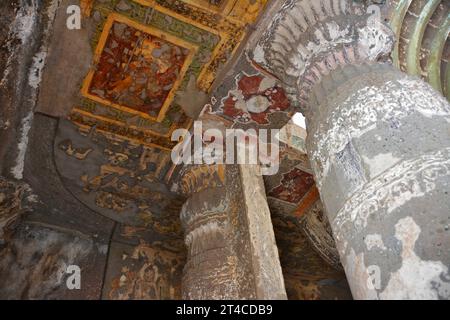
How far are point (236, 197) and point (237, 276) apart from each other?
2.69ft

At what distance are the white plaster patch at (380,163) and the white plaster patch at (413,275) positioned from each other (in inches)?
11.7

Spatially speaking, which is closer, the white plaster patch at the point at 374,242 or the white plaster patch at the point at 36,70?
the white plaster patch at the point at 374,242

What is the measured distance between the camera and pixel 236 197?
384cm

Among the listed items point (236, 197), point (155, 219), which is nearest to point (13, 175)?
point (155, 219)

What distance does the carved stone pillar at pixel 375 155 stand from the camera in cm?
163

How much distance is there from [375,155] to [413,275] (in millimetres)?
632

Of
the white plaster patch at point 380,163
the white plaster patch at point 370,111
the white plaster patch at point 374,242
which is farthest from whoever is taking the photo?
the white plaster patch at point 370,111

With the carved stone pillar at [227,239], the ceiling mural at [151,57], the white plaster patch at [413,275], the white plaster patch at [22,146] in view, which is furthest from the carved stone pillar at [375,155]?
the white plaster patch at [22,146]

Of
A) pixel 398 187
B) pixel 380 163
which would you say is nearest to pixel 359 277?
pixel 398 187

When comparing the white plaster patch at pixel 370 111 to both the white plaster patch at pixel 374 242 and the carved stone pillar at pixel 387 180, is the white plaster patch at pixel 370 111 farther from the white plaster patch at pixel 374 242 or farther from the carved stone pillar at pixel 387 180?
the white plaster patch at pixel 374 242

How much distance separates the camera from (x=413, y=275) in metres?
1.58

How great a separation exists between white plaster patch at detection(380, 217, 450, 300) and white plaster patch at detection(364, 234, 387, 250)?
0.08 m
